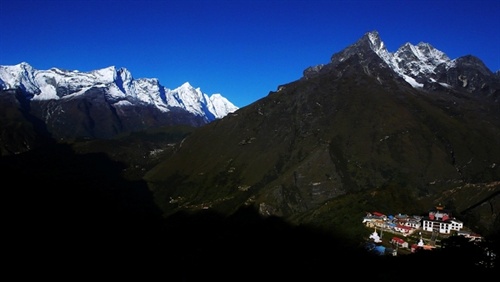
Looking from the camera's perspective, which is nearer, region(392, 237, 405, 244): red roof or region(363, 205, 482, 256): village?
region(363, 205, 482, 256): village

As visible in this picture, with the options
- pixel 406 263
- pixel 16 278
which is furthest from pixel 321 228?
pixel 16 278

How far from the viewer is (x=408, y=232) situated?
143m

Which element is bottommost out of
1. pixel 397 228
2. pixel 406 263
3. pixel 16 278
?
pixel 16 278

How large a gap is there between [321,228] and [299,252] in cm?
3182

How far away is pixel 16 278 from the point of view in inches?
5359

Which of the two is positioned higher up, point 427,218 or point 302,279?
point 427,218

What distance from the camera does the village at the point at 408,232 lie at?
124 m

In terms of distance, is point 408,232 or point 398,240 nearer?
point 398,240

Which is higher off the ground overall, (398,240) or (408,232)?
(408,232)

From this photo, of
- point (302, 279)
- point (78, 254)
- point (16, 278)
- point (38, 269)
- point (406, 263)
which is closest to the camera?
point (406, 263)

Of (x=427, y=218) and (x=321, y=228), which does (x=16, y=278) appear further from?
(x=427, y=218)

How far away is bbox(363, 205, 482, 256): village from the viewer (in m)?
124

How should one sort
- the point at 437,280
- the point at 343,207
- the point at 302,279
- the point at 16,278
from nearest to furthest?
the point at 437,280 < the point at 302,279 < the point at 16,278 < the point at 343,207

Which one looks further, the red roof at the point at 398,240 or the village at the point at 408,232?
the red roof at the point at 398,240
